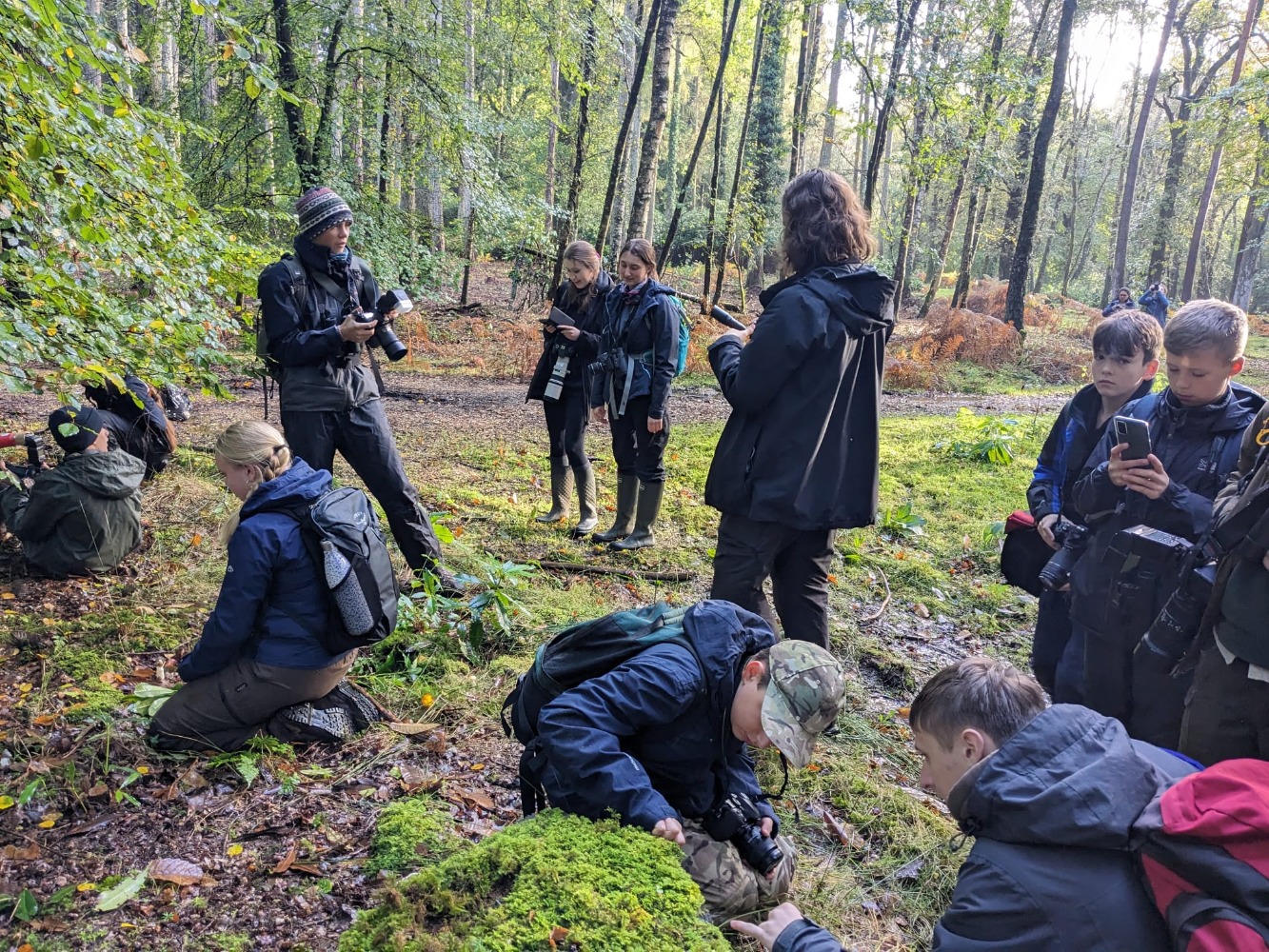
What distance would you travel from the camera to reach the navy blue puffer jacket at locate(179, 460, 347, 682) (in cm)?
318

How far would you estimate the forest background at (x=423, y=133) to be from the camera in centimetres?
352

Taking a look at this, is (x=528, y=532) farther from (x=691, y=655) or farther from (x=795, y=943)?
(x=795, y=943)

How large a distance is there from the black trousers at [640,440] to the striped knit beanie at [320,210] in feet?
7.76

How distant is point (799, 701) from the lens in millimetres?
2229

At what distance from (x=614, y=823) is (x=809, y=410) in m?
1.91

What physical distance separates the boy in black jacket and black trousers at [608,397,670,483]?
2588 millimetres

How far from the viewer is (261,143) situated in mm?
10438

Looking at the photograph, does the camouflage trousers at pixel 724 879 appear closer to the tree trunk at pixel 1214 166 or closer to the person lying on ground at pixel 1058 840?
the person lying on ground at pixel 1058 840

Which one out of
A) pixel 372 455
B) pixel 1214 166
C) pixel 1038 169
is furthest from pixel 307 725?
pixel 1214 166

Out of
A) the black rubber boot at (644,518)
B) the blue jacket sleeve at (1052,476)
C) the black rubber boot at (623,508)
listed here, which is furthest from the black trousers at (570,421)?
the blue jacket sleeve at (1052,476)

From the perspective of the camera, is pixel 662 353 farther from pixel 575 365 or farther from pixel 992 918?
pixel 992 918


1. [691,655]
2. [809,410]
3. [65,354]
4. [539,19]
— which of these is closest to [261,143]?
[539,19]

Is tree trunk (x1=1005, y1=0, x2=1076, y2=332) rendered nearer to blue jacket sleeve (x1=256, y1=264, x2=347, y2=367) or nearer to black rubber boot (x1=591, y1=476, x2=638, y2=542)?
black rubber boot (x1=591, y1=476, x2=638, y2=542)

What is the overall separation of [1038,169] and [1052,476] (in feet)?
51.6
